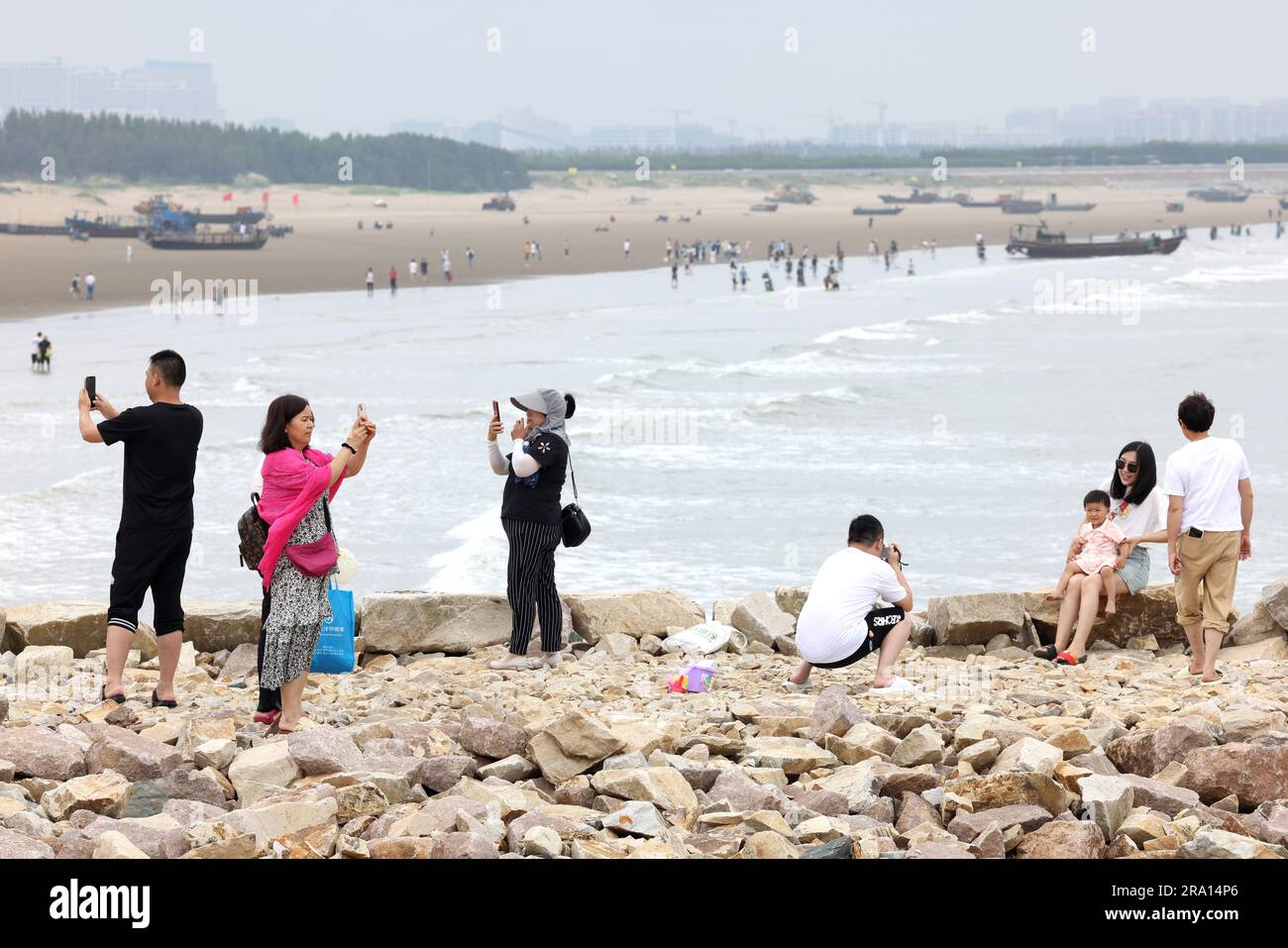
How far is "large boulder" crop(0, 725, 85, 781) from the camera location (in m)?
4.71

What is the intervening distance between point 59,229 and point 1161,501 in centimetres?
7468

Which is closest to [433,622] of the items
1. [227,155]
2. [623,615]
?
[623,615]

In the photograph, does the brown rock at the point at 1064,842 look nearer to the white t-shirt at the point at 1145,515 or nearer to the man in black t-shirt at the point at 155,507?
the man in black t-shirt at the point at 155,507

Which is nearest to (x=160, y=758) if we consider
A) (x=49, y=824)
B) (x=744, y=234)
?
(x=49, y=824)

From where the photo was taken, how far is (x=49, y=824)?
4211mm

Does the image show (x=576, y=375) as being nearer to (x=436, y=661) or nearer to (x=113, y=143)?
(x=436, y=661)

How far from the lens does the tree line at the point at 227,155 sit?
124m

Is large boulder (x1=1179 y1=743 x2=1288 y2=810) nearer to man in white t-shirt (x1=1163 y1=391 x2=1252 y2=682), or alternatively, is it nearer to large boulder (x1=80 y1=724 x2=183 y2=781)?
man in white t-shirt (x1=1163 y1=391 x2=1252 y2=682)

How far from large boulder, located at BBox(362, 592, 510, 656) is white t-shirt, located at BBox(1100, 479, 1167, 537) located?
3.03 m

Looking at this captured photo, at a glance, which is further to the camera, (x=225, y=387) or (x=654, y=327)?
(x=654, y=327)

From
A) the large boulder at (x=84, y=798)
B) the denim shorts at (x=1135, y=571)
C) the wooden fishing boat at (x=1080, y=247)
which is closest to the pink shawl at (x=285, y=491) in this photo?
the large boulder at (x=84, y=798)

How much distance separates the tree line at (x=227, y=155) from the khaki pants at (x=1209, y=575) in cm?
11862

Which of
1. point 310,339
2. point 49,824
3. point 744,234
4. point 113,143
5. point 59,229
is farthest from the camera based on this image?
point 113,143

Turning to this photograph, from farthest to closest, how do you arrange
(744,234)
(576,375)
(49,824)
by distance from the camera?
Answer: (744,234) < (576,375) < (49,824)
